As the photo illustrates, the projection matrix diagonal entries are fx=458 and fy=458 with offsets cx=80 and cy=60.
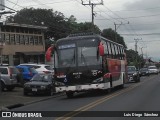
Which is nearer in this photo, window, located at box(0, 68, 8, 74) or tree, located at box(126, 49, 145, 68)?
window, located at box(0, 68, 8, 74)

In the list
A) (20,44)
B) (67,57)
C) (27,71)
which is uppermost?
(20,44)

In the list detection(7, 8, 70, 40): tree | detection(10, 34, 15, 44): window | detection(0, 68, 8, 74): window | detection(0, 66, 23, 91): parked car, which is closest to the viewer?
detection(0, 66, 23, 91): parked car

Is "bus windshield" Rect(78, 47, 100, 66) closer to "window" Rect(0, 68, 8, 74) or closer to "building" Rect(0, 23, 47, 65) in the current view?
"window" Rect(0, 68, 8, 74)

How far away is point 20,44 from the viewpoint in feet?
208

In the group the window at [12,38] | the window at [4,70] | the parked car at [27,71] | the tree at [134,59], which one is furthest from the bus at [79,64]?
the tree at [134,59]

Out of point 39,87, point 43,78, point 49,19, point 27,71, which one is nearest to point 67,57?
point 39,87

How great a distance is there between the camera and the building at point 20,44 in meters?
60.1

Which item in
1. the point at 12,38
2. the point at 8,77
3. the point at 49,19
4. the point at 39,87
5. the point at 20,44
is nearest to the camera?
the point at 39,87

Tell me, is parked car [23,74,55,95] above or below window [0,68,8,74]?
below

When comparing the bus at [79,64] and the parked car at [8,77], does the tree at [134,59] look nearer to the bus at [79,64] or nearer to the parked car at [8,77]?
the parked car at [8,77]

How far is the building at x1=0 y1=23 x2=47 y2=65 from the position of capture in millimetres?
60094

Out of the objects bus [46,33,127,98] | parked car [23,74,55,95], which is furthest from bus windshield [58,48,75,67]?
parked car [23,74,55,95]

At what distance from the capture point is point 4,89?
32500mm

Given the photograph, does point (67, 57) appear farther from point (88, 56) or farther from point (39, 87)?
point (39, 87)
